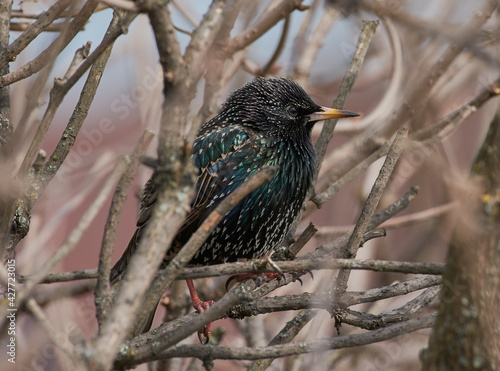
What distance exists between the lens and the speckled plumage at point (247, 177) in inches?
151

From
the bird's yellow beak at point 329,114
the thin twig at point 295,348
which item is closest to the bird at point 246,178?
the bird's yellow beak at point 329,114

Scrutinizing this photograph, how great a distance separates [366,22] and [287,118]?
835mm

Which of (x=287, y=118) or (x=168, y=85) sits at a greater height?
(x=287, y=118)

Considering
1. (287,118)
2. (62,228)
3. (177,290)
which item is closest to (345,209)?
(287,118)

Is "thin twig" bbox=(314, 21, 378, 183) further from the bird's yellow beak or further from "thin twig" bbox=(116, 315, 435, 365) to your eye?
"thin twig" bbox=(116, 315, 435, 365)

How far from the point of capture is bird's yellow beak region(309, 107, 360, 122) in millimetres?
3775

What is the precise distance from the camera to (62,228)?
17.5ft

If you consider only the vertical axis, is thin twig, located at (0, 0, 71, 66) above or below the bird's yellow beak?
below

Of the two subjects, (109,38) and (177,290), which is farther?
(177,290)

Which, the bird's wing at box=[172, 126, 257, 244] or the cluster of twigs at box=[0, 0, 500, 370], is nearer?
the cluster of twigs at box=[0, 0, 500, 370]

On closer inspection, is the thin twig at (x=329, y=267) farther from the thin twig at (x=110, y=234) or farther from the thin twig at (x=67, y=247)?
the thin twig at (x=67, y=247)

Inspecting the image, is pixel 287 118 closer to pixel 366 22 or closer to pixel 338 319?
pixel 366 22

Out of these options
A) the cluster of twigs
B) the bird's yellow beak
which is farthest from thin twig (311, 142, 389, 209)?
the bird's yellow beak

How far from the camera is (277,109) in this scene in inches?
168
